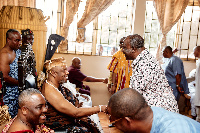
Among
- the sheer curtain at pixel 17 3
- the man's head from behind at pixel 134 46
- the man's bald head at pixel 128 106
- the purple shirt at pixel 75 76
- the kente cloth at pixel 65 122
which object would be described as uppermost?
the sheer curtain at pixel 17 3

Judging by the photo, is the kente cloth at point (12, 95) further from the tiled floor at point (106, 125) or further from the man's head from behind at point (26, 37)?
the tiled floor at point (106, 125)

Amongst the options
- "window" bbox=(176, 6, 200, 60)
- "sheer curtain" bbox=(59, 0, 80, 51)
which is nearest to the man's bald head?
"sheer curtain" bbox=(59, 0, 80, 51)

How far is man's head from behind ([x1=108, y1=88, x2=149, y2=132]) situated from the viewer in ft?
3.60

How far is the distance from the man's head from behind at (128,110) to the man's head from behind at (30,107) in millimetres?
631

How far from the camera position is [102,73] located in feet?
17.2

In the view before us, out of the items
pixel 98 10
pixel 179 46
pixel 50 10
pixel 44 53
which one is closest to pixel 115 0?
pixel 98 10

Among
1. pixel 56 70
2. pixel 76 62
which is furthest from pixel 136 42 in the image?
pixel 76 62

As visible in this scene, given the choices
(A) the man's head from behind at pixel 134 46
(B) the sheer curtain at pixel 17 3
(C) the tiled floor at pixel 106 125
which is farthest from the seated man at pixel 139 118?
(B) the sheer curtain at pixel 17 3

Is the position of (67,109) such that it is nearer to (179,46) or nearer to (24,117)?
(24,117)

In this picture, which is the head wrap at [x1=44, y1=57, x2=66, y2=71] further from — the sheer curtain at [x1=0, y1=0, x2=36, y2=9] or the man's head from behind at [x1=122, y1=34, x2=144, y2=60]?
the sheer curtain at [x1=0, y1=0, x2=36, y2=9]

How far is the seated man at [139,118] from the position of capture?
1.10 meters

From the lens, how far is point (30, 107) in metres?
1.49

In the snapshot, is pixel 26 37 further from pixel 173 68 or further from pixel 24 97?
pixel 173 68

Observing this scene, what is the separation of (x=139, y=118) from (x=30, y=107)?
79 centimetres
